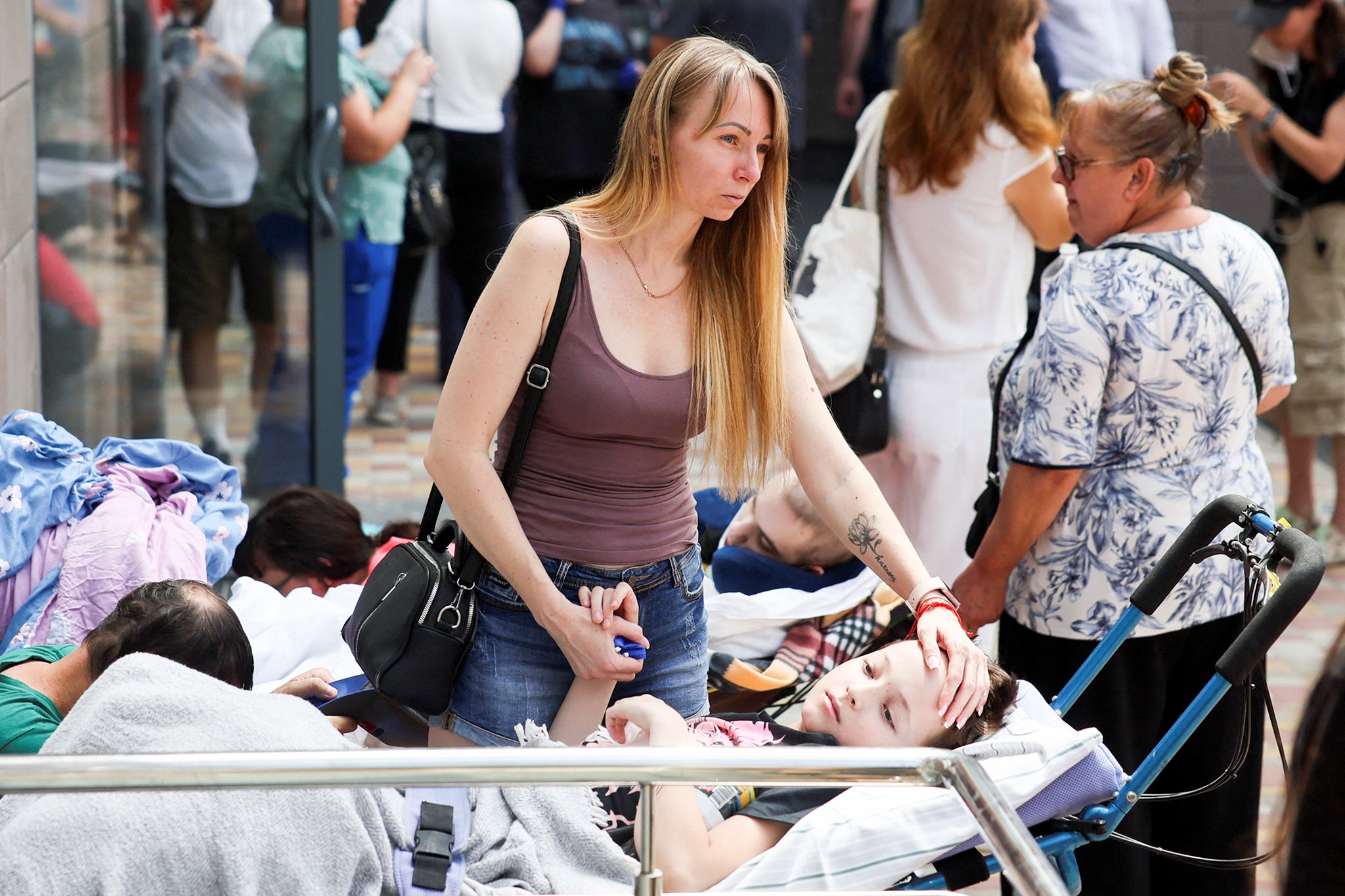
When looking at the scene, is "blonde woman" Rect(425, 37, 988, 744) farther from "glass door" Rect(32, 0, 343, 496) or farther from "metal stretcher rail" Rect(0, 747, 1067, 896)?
"glass door" Rect(32, 0, 343, 496)

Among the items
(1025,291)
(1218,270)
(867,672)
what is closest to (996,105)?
(1025,291)

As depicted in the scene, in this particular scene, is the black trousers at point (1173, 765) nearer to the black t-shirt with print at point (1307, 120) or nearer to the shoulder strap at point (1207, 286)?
the shoulder strap at point (1207, 286)

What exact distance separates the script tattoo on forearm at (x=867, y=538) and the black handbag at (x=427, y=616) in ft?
1.82

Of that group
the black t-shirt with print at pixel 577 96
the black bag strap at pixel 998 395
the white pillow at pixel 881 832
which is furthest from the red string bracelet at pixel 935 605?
the black t-shirt with print at pixel 577 96

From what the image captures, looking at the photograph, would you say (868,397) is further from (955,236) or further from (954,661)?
(954,661)

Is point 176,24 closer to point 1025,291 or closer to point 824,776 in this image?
point 1025,291

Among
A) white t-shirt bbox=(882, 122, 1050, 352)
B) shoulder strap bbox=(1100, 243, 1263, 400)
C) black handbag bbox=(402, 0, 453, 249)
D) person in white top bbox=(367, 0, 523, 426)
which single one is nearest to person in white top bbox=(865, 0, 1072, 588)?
white t-shirt bbox=(882, 122, 1050, 352)

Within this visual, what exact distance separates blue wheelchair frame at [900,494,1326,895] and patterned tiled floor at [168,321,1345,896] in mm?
792

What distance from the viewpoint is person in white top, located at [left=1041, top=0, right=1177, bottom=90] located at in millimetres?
5418

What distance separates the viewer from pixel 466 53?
6.32 metres

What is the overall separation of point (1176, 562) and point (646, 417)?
0.94 m

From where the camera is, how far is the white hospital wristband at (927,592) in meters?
2.18

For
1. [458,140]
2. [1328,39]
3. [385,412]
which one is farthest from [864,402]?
[385,412]

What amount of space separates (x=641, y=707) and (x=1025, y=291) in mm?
2179
